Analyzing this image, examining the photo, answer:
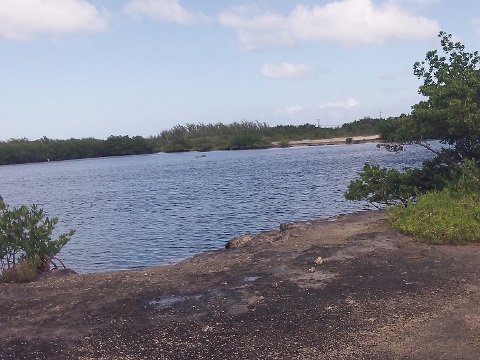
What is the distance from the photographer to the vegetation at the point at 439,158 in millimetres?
11820

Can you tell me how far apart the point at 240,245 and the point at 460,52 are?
28.3 feet

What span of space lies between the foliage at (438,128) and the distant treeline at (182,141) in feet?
334

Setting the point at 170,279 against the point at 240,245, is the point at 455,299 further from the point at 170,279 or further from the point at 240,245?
the point at 240,245

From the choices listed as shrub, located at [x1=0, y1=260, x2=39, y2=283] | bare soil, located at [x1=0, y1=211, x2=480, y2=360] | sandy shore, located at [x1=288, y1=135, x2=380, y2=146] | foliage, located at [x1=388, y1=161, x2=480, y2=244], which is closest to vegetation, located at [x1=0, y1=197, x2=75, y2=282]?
shrub, located at [x1=0, y1=260, x2=39, y2=283]

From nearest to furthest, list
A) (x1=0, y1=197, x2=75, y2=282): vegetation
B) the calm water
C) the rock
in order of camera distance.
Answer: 1. (x1=0, y1=197, x2=75, y2=282): vegetation
2. the rock
3. the calm water

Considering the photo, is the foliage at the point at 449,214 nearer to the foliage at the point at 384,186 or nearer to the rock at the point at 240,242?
the foliage at the point at 384,186

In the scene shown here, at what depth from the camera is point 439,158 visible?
15.3 meters

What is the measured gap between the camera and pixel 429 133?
14.4 meters

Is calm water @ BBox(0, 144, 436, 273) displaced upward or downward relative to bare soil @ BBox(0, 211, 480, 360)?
downward

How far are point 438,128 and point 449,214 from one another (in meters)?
3.88

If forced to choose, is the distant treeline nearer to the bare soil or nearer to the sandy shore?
the sandy shore

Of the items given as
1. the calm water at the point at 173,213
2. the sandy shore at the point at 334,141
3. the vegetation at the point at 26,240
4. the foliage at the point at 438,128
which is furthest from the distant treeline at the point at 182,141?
the vegetation at the point at 26,240

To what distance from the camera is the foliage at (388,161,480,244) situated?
10.6 metres

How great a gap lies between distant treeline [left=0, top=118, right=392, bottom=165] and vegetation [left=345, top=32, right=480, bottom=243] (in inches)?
4017
